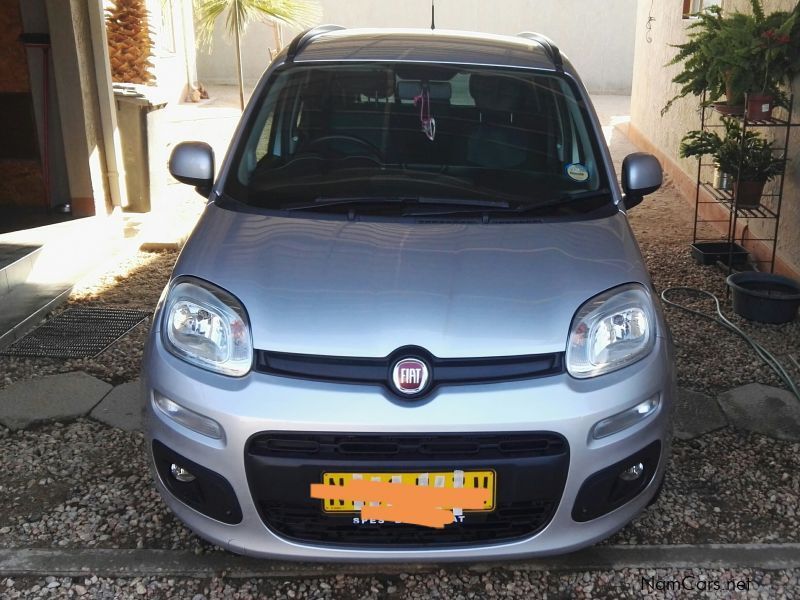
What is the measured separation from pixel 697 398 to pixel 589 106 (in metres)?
1.46

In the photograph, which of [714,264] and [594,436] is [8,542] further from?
[714,264]

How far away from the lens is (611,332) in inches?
95.4

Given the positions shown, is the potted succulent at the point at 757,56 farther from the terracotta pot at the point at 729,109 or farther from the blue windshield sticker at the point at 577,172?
the blue windshield sticker at the point at 577,172

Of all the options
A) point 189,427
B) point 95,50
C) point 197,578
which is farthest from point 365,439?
point 95,50

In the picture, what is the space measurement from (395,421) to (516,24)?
18111 mm

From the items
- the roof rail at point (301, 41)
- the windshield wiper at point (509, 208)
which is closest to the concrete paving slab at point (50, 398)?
the roof rail at point (301, 41)

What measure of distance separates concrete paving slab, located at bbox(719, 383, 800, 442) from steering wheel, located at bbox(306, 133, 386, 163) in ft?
6.41

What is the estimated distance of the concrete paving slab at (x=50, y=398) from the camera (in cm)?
364

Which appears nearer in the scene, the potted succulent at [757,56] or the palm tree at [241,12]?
the potted succulent at [757,56]

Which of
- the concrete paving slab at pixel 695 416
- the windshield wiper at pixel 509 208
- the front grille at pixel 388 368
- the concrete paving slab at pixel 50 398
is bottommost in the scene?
the concrete paving slab at pixel 695 416

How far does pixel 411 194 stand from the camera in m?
2.96

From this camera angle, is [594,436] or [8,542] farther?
[8,542]

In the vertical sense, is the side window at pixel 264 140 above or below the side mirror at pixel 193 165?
above

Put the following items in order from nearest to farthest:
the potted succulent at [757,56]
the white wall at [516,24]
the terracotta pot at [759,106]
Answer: the potted succulent at [757,56], the terracotta pot at [759,106], the white wall at [516,24]
